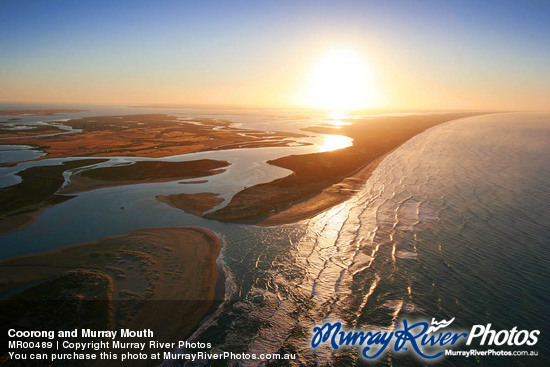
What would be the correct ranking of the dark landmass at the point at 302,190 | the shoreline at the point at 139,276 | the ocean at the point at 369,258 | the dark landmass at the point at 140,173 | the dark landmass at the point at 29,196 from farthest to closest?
the dark landmass at the point at 140,173 → the dark landmass at the point at 302,190 → the dark landmass at the point at 29,196 → the shoreline at the point at 139,276 → the ocean at the point at 369,258

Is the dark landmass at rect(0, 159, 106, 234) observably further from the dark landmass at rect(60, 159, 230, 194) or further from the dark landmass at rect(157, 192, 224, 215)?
the dark landmass at rect(157, 192, 224, 215)

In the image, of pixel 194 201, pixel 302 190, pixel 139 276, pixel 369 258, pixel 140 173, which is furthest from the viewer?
pixel 140 173

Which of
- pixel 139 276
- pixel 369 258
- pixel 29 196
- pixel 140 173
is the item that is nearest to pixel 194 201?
pixel 139 276

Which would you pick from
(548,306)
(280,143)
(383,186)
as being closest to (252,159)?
(280,143)

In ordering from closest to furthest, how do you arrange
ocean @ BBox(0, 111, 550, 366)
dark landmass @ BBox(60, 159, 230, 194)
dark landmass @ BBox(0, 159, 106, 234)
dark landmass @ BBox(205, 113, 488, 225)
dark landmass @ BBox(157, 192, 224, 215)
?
ocean @ BBox(0, 111, 550, 366) → dark landmass @ BBox(0, 159, 106, 234) → dark landmass @ BBox(205, 113, 488, 225) → dark landmass @ BBox(157, 192, 224, 215) → dark landmass @ BBox(60, 159, 230, 194)

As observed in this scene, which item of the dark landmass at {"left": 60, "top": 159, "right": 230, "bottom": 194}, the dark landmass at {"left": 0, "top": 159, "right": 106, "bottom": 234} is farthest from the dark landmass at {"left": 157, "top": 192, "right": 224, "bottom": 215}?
the dark landmass at {"left": 0, "top": 159, "right": 106, "bottom": 234}

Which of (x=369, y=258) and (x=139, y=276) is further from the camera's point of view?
(x=369, y=258)

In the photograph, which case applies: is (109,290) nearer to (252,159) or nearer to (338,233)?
(338,233)

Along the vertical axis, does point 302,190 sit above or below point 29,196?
above

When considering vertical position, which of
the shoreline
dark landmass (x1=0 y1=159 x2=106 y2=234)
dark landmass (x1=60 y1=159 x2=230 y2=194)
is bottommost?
the shoreline

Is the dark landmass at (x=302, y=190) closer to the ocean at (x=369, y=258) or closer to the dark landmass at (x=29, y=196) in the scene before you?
the ocean at (x=369, y=258)

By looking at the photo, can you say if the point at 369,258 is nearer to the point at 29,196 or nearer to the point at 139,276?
the point at 139,276

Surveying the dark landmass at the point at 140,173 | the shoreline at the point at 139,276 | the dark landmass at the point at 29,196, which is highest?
the dark landmass at the point at 140,173

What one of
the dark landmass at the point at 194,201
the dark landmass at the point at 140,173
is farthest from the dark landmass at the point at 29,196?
the dark landmass at the point at 194,201
